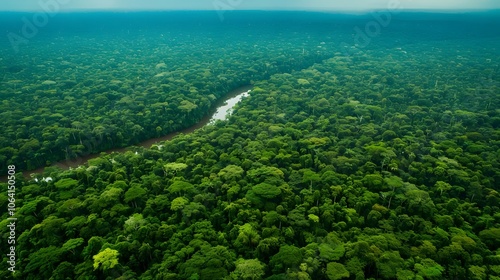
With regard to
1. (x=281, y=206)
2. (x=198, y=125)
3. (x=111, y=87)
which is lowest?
(x=198, y=125)

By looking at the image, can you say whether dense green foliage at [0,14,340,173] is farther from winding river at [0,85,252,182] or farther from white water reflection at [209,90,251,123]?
white water reflection at [209,90,251,123]

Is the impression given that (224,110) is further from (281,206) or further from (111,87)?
(281,206)

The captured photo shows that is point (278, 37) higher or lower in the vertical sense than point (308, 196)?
higher

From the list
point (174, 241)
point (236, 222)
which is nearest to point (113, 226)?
point (174, 241)

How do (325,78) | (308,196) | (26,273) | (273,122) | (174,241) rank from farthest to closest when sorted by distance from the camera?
(325,78) < (273,122) < (308,196) < (174,241) < (26,273)

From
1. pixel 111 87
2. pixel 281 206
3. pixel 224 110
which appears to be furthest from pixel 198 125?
pixel 281 206

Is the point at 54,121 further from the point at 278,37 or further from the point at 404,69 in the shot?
the point at 278,37

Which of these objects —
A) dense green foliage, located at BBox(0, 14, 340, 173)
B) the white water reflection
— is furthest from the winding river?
dense green foliage, located at BBox(0, 14, 340, 173)

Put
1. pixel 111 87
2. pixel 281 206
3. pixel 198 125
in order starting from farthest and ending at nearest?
pixel 111 87, pixel 198 125, pixel 281 206

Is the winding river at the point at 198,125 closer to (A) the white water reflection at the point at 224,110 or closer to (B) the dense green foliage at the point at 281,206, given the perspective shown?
(A) the white water reflection at the point at 224,110
